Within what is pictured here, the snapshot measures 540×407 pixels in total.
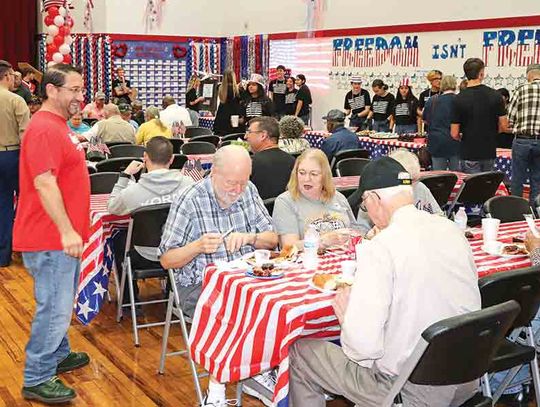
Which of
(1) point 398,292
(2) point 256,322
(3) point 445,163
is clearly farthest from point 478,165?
(1) point 398,292

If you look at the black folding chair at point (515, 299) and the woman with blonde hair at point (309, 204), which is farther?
the woman with blonde hair at point (309, 204)

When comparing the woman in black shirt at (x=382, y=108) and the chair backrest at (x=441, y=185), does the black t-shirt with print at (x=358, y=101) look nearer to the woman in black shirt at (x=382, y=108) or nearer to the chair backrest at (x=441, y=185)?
the woman in black shirt at (x=382, y=108)

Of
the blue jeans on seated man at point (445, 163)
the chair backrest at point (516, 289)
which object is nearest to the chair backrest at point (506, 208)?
the chair backrest at point (516, 289)

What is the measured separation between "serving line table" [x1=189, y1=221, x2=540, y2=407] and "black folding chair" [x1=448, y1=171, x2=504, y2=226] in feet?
9.28

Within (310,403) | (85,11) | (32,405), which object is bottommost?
(32,405)

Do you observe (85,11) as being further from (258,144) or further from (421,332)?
(421,332)

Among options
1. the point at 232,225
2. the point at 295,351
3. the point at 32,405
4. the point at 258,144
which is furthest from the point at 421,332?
the point at 258,144

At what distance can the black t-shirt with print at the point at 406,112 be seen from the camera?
41.2 ft

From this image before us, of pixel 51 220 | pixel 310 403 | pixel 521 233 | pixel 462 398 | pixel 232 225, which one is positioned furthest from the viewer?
pixel 521 233

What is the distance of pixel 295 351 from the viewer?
10.3 ft

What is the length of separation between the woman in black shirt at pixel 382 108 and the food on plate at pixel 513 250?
30.2 ft

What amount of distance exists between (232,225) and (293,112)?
37.6 feet

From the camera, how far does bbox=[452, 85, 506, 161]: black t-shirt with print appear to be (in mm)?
7914

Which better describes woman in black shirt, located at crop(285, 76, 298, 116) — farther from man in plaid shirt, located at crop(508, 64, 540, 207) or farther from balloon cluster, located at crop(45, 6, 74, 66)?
man in plaid shirt, located at crop(508, 64, 540, 207)
